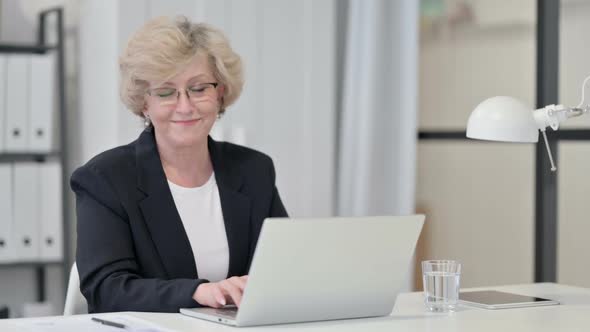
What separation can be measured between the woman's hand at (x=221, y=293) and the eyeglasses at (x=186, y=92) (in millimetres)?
594

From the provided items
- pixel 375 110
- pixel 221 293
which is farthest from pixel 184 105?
pixel 375 110

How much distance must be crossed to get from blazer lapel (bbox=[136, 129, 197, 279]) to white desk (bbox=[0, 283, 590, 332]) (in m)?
0.39

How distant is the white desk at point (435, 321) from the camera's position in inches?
73.1

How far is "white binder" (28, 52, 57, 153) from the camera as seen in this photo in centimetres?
378

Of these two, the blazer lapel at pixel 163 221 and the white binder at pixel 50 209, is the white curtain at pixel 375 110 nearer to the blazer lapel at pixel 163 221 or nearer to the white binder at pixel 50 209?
the white binder at pixel 50 209

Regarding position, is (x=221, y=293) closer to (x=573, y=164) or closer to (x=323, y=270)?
(x=323, y=270)

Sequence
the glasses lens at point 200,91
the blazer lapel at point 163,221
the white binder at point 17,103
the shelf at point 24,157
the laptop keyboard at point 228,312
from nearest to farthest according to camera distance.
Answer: the laptop keyboard at point 228,312 → the blazer lapel at point 163,221 → the glasses lens at point 200,91 → the white binder at point 17,103 → the shelf at point 24,157

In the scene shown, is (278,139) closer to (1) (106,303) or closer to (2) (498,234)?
(2) (498,234)

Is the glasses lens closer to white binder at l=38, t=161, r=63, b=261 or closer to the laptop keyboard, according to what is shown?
the laptop keyboard

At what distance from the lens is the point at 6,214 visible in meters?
3.76

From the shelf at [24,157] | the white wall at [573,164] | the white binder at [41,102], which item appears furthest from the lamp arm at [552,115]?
the shelf at [24,157]

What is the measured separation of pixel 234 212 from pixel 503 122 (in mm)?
733

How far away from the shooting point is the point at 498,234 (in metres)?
4.17

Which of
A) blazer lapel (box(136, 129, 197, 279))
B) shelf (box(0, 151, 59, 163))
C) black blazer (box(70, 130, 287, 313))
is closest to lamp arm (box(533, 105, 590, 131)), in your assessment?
black blazer (box(70, 130, 287, 313))
